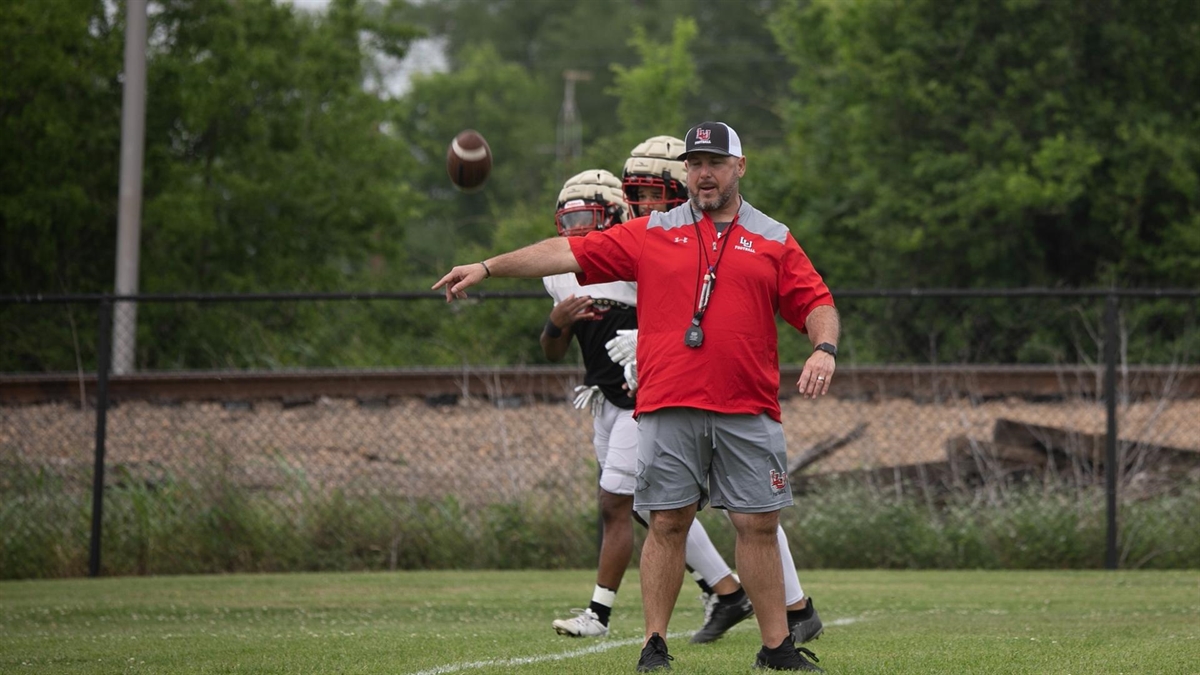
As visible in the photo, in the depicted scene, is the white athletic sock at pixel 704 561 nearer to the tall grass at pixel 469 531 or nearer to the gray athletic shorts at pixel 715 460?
the gray athletic shorts at pixel 715 460

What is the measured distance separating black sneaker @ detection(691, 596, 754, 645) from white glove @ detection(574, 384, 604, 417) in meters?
1.21

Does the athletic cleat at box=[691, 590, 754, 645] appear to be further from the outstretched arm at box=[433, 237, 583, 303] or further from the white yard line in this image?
the outstretched arm at box=[433, 237, 583, 303]

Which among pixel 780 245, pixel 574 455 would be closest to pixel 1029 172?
pixel 574 455

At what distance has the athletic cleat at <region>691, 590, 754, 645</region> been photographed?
297 inches

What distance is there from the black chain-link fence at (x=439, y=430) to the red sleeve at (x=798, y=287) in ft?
17.5

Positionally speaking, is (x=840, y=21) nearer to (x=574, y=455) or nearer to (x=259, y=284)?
(x=259, y=284)

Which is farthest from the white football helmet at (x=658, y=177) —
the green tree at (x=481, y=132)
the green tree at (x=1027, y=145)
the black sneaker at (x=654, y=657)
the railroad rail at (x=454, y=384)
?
the green tree at (x=481, y=132)

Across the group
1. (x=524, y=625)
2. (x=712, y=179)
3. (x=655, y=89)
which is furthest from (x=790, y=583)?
(x=655, y=89)

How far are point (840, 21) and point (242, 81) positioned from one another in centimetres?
1183

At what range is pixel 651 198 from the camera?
7855mm

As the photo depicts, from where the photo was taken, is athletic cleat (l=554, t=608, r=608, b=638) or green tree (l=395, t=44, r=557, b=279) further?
green tree (l=395, t=44, r=557, b=279)

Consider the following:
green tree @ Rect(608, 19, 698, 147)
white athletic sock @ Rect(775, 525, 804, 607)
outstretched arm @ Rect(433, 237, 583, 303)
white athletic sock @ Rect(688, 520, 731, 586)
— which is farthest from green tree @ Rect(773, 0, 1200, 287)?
outstretched arm @ Rect(433, 237, 583, 303)

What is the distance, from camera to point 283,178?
870 inches

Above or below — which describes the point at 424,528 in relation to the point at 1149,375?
below
